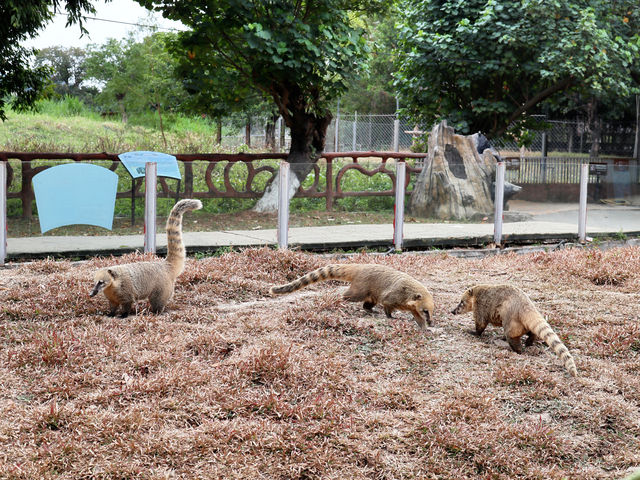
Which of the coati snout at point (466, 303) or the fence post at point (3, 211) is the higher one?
the fence post at point (3, 211)

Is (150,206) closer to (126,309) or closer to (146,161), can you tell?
(146,161)

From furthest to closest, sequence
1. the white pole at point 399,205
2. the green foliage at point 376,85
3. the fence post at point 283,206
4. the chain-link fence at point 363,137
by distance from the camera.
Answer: the green foliage at point 376,85
the chain-link fence at point 363,137
the white pole at point 399,205
the fence post at point 283,206

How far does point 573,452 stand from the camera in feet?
14.1

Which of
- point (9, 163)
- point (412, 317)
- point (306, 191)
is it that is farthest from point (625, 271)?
point (9, 163)

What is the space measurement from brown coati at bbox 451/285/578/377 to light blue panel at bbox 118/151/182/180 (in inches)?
210

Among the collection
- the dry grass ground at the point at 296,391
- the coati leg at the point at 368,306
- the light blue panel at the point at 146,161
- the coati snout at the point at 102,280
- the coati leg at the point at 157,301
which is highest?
the light blue panel at the point at 146,161

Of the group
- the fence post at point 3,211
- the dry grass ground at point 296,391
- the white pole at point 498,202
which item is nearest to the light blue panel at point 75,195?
the fence post at point 3,211

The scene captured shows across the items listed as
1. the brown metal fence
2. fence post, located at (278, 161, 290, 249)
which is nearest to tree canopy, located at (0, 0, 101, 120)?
the brown metal fence

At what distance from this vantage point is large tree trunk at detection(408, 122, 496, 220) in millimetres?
13180

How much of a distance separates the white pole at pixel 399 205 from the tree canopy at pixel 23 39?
5689 millimetres

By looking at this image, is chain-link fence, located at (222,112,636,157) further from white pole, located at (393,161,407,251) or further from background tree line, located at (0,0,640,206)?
white pole, located at (393,161,407,251)

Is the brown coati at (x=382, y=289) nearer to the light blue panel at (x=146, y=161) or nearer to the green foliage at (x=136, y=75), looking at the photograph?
the light blue panel at (x=146, y=161)

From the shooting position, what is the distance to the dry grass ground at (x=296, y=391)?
399 centimetres

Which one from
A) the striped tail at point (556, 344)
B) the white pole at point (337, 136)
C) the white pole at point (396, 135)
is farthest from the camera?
the white pole at point (396, 135)
